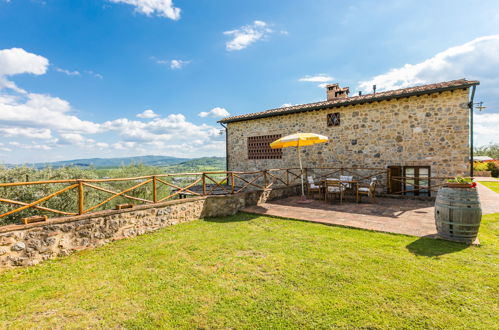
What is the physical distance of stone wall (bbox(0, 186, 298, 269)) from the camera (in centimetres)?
362

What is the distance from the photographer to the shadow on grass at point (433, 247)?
3652 mm

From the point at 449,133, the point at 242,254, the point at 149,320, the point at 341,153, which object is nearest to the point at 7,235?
the point at 149,320

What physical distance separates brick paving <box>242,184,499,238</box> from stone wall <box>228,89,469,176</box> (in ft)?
5.76

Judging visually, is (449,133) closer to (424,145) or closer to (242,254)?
(424,145)

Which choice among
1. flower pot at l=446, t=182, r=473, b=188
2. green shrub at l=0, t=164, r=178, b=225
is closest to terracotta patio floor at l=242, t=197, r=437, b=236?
flower pot at l=446, t=182, r=473, b=188

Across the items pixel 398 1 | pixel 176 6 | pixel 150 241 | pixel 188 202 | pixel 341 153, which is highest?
pixel 176 6

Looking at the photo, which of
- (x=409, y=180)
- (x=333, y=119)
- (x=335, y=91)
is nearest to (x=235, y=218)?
(x=333, y=119)

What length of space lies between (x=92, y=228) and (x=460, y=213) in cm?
673

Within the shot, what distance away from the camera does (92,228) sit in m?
4.46

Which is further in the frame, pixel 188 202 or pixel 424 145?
pixel 424 145

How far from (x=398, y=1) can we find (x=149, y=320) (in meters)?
10.3

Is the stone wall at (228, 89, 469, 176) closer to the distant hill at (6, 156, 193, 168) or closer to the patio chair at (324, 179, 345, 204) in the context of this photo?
the patio chair at (324, 179, 345, 204)

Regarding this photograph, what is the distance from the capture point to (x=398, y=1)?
24.2ft

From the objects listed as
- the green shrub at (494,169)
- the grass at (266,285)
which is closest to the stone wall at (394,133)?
the grass at (266,285)
